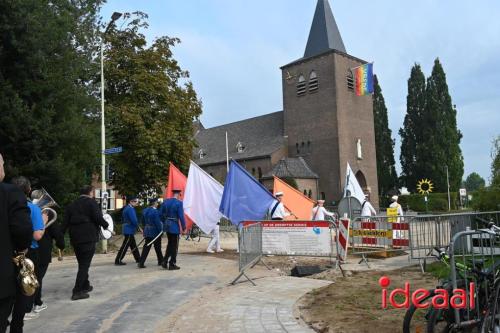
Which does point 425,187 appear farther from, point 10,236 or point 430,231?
point 10,236

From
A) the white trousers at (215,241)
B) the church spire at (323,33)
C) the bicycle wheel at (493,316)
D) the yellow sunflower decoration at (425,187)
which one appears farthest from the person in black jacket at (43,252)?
the yellow sunflower decoration at (425,187)

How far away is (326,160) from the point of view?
2138 inches

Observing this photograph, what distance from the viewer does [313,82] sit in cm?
5600

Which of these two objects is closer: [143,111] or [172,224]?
[172,224]

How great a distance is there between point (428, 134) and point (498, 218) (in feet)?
193

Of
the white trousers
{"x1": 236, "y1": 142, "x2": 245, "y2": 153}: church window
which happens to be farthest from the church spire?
the white trousers

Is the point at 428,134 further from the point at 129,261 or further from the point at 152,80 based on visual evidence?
the point at 129,261

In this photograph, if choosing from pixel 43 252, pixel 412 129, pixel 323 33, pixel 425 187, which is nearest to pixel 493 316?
pixel 43 252

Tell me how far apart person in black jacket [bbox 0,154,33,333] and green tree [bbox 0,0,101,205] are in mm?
13224

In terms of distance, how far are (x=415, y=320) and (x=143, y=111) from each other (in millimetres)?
26041

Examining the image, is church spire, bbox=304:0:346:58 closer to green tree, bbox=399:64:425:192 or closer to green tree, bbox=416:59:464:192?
green tree, bbox=399:64:425:192

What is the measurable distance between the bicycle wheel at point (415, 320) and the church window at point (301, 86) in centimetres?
5230

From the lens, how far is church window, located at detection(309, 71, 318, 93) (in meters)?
55.7

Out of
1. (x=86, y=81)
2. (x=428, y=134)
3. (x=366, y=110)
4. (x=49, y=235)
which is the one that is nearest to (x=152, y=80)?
(x=86, y=81)
